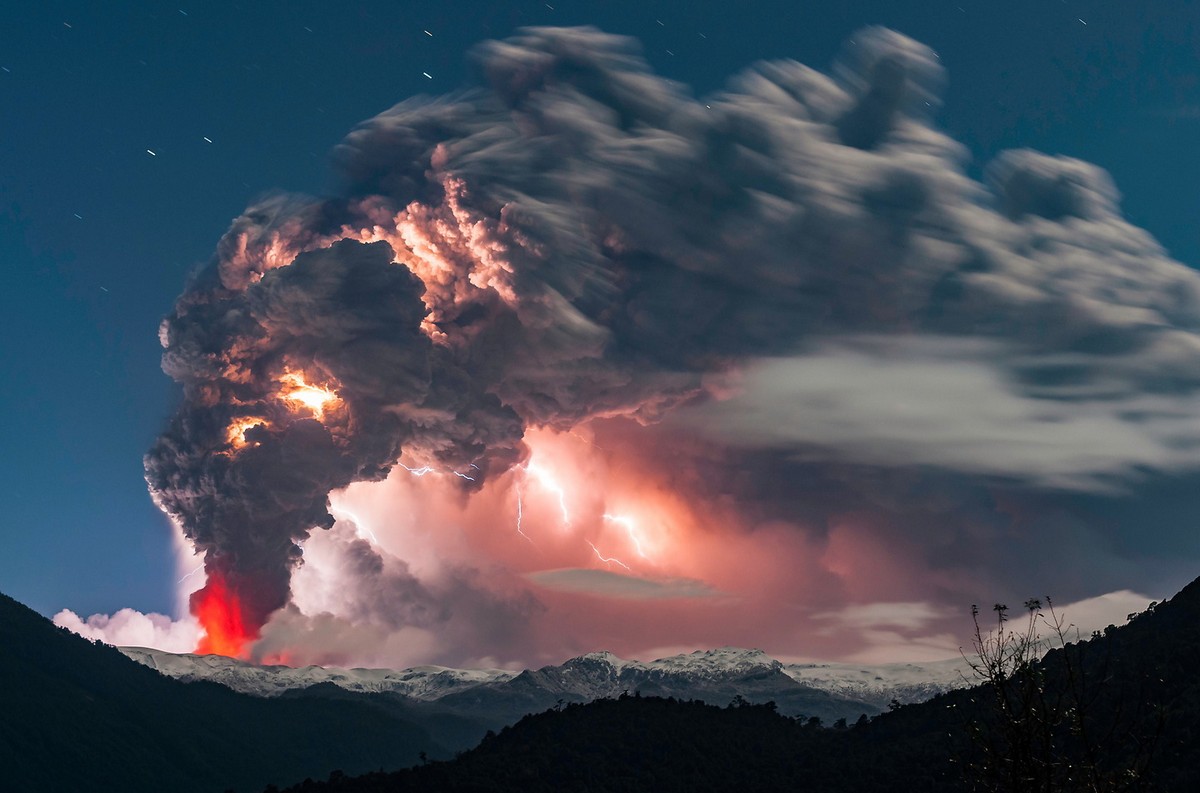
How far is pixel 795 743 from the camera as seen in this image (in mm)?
194500

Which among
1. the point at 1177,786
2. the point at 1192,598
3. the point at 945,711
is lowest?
the point at 1177,786

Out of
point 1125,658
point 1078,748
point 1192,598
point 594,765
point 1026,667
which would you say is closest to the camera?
point 1026,667

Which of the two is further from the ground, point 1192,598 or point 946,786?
point 1192,598

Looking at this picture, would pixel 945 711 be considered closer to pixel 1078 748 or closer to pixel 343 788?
pixel 1078 748

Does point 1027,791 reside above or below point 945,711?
below

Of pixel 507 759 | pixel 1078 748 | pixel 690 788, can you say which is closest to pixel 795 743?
pixel 690 788

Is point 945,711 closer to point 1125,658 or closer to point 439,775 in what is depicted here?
point 1125,658

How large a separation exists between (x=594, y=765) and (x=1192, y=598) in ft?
303

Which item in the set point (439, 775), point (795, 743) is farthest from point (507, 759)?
point (795, 743)

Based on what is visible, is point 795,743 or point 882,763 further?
point 795,743

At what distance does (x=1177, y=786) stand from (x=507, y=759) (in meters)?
108

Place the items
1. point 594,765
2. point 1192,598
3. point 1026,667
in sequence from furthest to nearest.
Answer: point 594,765
point 1192,598
point 1026,667

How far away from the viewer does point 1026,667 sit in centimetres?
2898

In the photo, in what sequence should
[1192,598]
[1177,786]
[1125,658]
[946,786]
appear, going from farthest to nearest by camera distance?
[1192,598]
[1125,658]
[946,786]
[1177,786]
